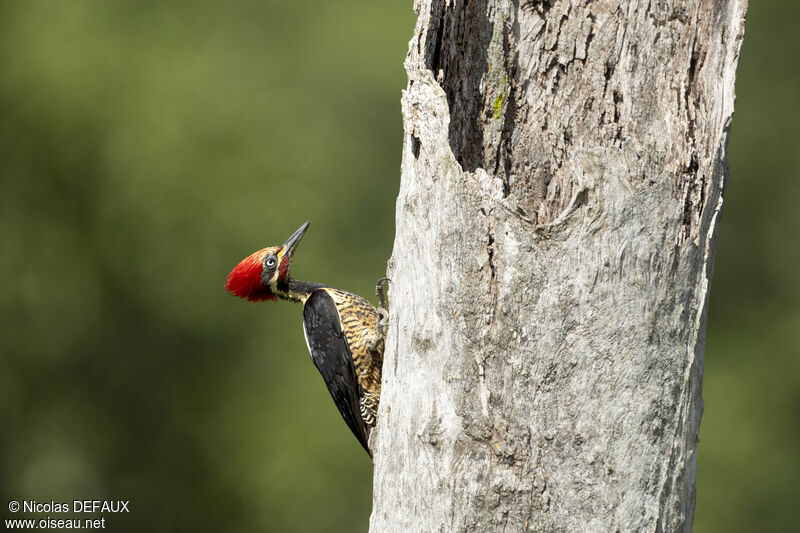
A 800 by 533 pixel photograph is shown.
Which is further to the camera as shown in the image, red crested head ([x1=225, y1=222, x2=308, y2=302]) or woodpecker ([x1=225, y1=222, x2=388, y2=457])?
red crested head ([x1=225, y1=222, x2=308, y2=302])

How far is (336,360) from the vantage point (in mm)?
4570

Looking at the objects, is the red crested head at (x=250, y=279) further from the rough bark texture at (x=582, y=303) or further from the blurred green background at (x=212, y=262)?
the blurred green background at (x=212, y=262)

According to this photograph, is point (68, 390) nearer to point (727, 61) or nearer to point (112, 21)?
point (112, 21)

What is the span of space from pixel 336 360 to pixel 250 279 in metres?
0.64

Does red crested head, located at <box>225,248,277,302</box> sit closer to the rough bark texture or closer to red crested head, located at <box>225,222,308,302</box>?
red crested head, located at <box>225,222,308,302</box>

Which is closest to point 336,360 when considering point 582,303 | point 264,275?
point 264,275

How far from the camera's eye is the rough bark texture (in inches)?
102

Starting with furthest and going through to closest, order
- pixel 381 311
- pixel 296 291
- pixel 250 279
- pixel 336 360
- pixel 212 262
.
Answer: pixel 212 262 → pixel 296 291 → pixel 250 279 → pixel 336 360 → pixel 381 311

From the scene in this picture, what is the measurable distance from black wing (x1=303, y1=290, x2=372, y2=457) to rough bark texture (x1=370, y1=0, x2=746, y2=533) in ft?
5.32

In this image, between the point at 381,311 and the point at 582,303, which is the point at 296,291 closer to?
the point at 381,311

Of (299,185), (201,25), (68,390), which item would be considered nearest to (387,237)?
(299,185)

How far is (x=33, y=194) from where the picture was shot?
10.6 m

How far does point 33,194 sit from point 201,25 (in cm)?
294

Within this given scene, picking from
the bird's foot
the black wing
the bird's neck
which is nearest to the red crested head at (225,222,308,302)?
the bird's neck
